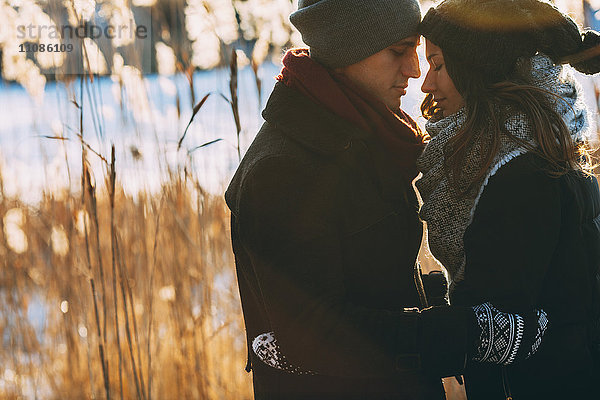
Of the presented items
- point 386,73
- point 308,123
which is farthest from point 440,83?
point 308,123

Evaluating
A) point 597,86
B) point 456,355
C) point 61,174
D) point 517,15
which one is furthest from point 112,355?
point 597,86

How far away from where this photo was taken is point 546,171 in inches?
50.4

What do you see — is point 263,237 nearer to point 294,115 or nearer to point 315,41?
point 294,115

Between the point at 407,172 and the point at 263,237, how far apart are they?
433mm

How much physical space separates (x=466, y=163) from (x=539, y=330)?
384mm

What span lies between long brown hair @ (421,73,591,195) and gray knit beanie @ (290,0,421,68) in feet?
0.86

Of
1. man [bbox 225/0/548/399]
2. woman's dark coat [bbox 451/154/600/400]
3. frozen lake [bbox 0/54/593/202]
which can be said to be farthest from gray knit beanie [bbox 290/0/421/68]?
frozen lake [bbox 0/54/593/202]

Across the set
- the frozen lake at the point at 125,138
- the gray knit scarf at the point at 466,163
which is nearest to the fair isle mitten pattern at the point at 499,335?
the gray knit scarf at the point at 466,163

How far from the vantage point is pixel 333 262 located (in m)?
1.28

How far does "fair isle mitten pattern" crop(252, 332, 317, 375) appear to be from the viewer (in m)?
1.35

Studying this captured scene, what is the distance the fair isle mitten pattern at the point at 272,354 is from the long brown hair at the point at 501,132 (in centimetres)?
53

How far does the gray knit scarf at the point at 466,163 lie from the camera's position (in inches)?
52.1

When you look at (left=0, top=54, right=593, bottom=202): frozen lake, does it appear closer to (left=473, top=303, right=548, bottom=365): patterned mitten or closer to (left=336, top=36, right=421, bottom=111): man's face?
(left=336, top=36, right=421, bottom=111): man's face

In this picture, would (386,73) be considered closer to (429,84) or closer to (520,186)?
(429,84)
